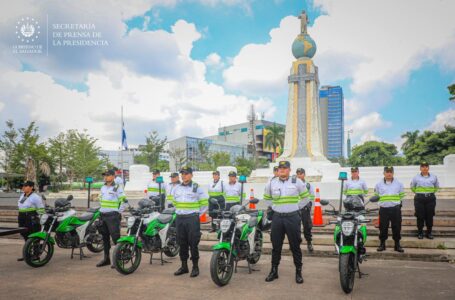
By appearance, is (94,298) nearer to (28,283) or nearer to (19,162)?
(28,283)

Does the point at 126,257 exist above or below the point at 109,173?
below

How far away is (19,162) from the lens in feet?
111

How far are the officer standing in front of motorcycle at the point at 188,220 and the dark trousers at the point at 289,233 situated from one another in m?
1.41

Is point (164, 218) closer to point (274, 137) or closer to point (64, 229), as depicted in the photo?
point (64, 229)

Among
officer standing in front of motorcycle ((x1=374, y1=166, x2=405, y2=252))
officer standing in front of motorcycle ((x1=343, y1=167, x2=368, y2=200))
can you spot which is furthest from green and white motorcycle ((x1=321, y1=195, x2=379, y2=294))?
officer standing in front of motorcycle ((x1=343, y1=167, x2=368, y2=200))

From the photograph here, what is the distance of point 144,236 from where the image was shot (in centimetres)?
693

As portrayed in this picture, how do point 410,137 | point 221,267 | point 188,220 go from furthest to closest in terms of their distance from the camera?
point 410,137
point 188,220
point 221,267

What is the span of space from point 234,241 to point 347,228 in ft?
6.50

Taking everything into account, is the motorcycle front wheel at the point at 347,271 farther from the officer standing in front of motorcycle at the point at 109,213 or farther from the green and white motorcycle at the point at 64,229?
the green and white motorcycle at the point at 64,229

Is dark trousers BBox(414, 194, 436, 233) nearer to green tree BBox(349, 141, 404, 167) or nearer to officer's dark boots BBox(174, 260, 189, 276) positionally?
officer's dark boots BBox(174, 260, 189, 276)

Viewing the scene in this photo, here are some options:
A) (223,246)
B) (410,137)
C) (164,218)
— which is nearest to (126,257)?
(164,218)

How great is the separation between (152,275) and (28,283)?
2071 millimetres

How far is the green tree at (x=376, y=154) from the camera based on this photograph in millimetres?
61625

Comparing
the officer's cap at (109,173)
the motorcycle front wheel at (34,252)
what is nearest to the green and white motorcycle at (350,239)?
the officer's cap at (109,173)
